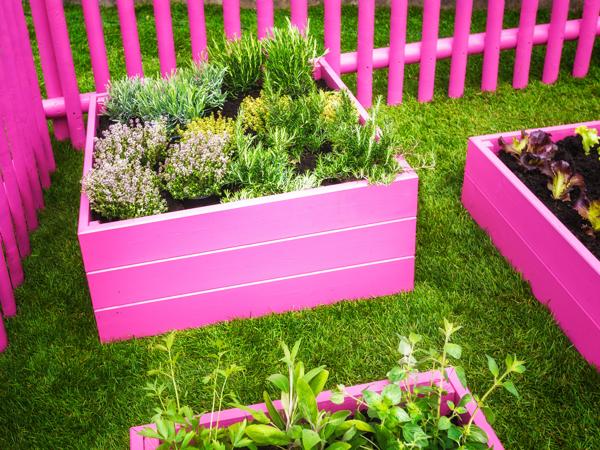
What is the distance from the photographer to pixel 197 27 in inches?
170

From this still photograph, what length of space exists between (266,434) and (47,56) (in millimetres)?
3256

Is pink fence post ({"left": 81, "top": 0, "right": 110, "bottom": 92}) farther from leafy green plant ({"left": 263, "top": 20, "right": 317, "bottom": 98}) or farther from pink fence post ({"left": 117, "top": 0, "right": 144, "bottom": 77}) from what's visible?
leafy green plant ({"left": 263, "top": 20, "right": 317, "bottom": 98})

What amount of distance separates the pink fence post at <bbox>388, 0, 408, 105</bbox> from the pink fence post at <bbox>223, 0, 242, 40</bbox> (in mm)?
954

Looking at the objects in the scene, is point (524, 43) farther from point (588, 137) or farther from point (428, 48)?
point (588, 137)

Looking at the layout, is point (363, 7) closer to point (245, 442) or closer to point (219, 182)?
point (219, 182)

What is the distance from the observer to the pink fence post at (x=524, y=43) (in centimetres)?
469

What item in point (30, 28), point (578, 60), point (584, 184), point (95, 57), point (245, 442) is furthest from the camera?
point (30, 28)

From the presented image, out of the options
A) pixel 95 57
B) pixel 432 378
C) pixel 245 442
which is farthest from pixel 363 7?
pixel 245 442

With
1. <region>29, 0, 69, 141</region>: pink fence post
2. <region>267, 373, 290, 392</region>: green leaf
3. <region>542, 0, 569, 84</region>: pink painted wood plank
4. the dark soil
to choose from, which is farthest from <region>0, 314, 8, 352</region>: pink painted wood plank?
<region>542, 0, 569, 84</region>: pink painted wood plank

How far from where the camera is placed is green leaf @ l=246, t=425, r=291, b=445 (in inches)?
63.7

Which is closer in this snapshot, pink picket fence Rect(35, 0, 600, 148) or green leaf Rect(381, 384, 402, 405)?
green leaf Rect(381, 384, 402, 405)

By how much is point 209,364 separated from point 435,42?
9.11 ft

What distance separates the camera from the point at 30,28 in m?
6.46

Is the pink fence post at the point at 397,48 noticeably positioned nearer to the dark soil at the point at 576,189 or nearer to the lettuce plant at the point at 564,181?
the dark soil at the point at 576,189
